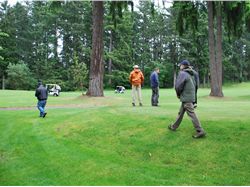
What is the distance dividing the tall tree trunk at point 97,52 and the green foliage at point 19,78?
35819mm

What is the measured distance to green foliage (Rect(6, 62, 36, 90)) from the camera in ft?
182

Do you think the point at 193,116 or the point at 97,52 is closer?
the point at 193,116

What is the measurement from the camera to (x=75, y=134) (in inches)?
441

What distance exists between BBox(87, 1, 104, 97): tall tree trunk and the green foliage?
118 ft

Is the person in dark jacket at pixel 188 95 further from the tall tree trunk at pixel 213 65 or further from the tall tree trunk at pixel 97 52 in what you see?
the tall tree trunk at pixel 213 65

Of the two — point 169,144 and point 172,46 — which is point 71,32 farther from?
point 169,144

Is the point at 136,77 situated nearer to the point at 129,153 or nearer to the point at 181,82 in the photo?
the point at 181,82

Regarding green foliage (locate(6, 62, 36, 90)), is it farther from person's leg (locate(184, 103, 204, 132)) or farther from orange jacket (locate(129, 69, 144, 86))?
person's leg (locate(184, 103, 204, 132))

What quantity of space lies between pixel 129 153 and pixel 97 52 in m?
14.1

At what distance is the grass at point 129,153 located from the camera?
25.1ft

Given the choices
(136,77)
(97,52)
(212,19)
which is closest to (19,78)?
(97,52)

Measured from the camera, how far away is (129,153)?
902cm

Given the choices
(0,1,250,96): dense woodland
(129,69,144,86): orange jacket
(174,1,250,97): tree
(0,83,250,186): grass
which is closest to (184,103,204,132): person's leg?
(0,83,250,186): grass

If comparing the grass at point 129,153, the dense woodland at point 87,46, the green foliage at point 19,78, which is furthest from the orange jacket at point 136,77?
the green foliage at point 19,78
